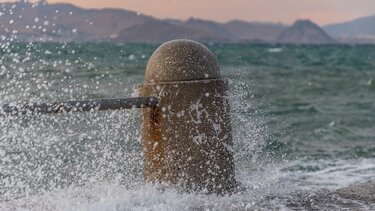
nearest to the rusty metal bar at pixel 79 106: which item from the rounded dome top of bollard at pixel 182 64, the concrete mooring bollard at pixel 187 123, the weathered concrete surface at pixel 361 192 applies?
the concrete mooring bollard at pixel 187 123

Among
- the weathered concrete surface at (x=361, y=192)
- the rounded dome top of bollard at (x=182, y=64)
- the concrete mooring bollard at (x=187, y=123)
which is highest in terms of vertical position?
the rounded dome top of bollard at (x=182, y=64)

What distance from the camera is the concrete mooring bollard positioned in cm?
555

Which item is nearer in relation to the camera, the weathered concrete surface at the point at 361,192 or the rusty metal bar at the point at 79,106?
the rusty metal bar at the point at 79,106

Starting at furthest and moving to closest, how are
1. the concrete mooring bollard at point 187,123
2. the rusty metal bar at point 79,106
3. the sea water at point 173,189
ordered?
the concrete mooring bollard at point 187,123 → the sea water at point 173,189 → the rusty metal bar at point 79,106

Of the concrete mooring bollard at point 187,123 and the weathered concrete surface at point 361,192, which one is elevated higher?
the concrete mooring bollard at point 187,123

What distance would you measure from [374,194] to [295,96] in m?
20.1

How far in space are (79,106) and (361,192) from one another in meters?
2.65

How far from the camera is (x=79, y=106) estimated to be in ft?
17.4

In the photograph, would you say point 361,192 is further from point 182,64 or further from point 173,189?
point 182,64

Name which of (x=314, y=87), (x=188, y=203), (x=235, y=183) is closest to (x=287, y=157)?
(x=235, y=183)

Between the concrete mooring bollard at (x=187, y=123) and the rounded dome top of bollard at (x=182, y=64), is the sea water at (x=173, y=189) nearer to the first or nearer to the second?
the concrete mooring bollard at (x=187, y=123)

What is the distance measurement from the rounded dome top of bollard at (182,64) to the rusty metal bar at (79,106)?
0.92 ft

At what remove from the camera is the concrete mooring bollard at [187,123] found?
18.2ft

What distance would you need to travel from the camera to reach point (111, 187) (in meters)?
Answer: 5.82
